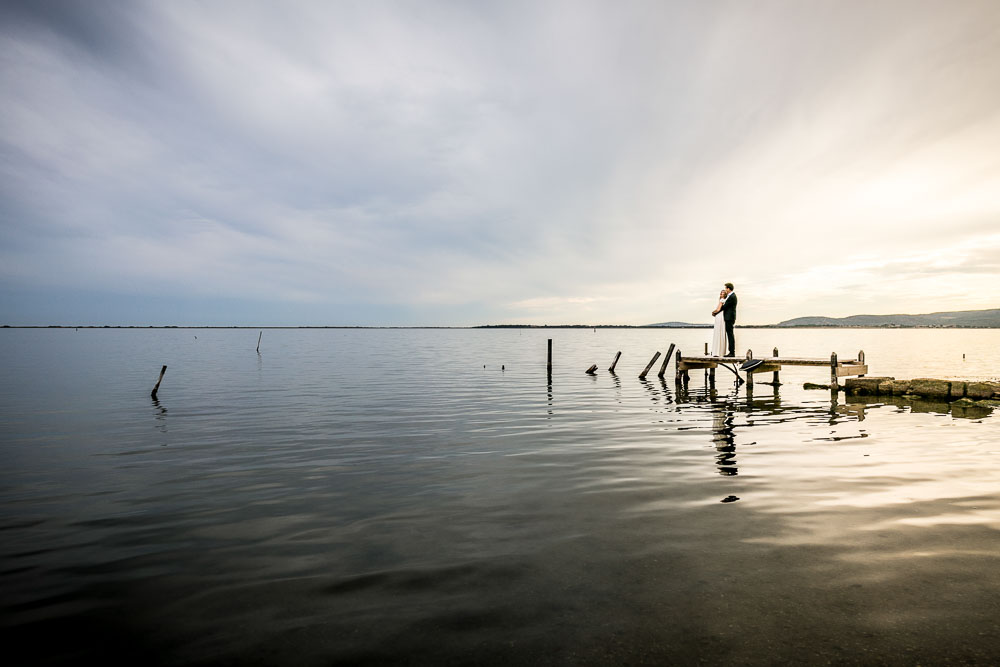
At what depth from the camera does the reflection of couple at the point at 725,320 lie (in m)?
25.3

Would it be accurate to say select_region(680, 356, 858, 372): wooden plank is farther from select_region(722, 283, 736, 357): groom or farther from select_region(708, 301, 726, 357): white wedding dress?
select_region(722, 283, 736, 357): groom

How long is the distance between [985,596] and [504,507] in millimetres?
6100

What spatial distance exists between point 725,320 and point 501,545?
891 inches

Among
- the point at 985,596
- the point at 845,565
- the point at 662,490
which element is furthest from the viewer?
the point at 662,490

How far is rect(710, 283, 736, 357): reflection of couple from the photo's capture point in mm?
25344

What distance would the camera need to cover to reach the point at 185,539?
7691mm

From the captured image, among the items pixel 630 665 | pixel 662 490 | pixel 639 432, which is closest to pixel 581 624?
pixel 630 665

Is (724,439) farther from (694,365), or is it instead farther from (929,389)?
(929,389)

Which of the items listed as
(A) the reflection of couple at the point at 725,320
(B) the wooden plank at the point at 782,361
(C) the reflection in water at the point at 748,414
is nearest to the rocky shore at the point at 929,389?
(B) the wooden plank at the point at 782,361

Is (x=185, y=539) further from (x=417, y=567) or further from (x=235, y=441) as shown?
(x=235, y=441)

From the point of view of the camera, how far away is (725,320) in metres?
26.5

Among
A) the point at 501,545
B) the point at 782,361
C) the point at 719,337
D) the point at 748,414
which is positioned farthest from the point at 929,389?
the point at 501,545

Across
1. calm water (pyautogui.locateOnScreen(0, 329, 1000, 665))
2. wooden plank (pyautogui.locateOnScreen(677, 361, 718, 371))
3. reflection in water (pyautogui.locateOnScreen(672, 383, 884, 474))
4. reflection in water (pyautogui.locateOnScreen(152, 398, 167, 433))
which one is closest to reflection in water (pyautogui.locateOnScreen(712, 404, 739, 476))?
reflection in water (pyautogui.locateOnScreen(672, 383, 884, 474))

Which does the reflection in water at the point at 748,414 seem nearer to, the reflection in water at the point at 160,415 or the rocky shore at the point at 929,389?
the rocky shore at the point at 929,389
